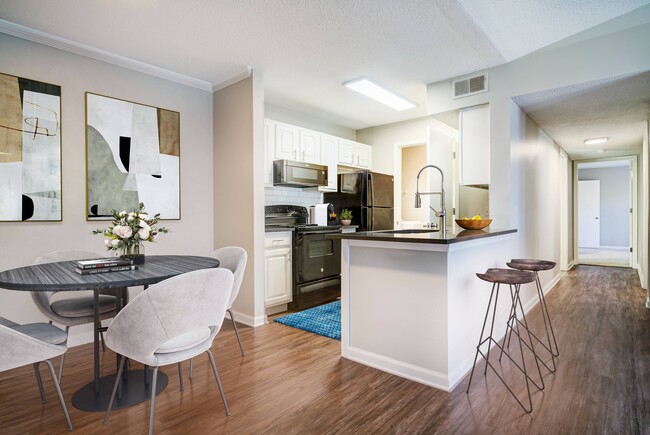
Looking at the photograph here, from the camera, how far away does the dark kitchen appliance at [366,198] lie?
5.15 metres

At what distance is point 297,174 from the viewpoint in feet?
14.5

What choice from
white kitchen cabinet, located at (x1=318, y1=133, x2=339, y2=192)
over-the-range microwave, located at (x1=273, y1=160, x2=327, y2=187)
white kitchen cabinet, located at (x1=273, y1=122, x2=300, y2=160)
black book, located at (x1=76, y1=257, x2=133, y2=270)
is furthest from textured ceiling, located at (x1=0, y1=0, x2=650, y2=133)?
black book, located at (x1=76, y1=257, x2=133, y2=270)

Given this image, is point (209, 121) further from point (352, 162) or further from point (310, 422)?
point (310, 422)

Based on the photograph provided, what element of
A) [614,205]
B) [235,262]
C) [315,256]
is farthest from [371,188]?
[614,205]

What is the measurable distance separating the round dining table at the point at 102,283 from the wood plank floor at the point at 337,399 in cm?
10

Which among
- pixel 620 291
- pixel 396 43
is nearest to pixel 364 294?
pixel 396 43

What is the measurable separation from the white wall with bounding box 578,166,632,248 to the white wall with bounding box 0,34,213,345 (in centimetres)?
1143

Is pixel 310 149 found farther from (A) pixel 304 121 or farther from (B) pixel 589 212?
(B) pixel 589 212

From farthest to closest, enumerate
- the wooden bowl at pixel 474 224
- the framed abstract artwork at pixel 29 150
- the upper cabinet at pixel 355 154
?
1. the upper cabinet at pixel 355 154
2. the wooden bowl at pixel 474 224
3. the framed abstract artwork at pixel 29 150

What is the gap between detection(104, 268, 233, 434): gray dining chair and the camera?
1594 millimetres

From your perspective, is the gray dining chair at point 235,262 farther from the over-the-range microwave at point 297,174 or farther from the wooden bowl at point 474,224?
the wooden bowl at point 474,224

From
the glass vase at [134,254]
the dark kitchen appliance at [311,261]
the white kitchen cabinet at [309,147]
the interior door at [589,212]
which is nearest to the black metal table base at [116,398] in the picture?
the glass vase at [134,254]

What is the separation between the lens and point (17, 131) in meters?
2.70

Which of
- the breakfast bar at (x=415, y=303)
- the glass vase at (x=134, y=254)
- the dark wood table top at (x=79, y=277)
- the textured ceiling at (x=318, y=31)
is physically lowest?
the breakfast bar at (x=415, y=303)
